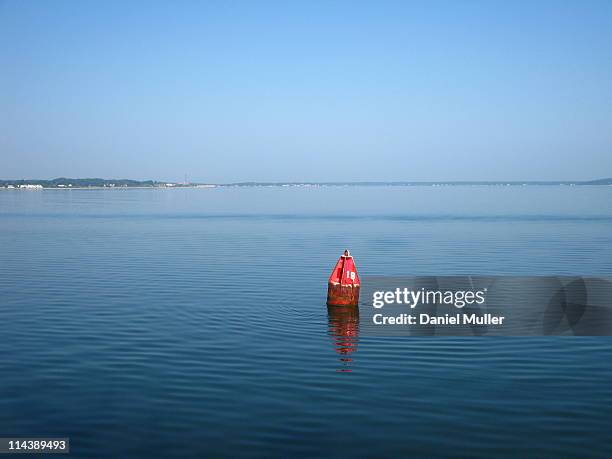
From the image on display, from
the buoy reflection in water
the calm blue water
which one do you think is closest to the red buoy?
the buoy reflection in water

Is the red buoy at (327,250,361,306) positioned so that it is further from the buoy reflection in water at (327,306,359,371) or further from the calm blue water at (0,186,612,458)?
the calm blue water at (0,186,612,458)

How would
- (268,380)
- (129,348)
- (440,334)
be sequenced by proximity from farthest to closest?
(440,334) → (129,348) → (268,380)

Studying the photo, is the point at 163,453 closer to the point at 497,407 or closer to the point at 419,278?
the point at 497,407

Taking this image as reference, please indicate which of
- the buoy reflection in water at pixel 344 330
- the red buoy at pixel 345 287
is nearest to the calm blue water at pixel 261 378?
the buoy reflection in water at pixel 344 330

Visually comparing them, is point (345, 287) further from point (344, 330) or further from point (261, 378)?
point (261, 378)

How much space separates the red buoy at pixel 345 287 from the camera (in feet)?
83.3

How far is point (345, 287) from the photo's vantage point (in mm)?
25406

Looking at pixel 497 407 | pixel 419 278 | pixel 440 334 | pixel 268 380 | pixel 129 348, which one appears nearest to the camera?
pixel 497 407

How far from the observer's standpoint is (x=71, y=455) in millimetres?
11945

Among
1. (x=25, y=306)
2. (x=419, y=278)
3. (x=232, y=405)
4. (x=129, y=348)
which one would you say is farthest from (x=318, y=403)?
(x=419, y=278)

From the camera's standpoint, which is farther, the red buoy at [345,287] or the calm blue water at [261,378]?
the red buoy at [345,287]

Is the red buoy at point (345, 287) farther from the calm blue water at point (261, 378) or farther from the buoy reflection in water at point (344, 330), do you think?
the calm blue water at point (261, 378)

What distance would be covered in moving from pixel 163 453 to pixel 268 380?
473cm

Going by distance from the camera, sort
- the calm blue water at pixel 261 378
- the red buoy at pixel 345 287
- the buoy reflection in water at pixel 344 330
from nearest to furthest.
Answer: the calm blue water at pixel 261 378
the buoy reflection in water at pixel 344 330
the red buoy at pixel 345 287
